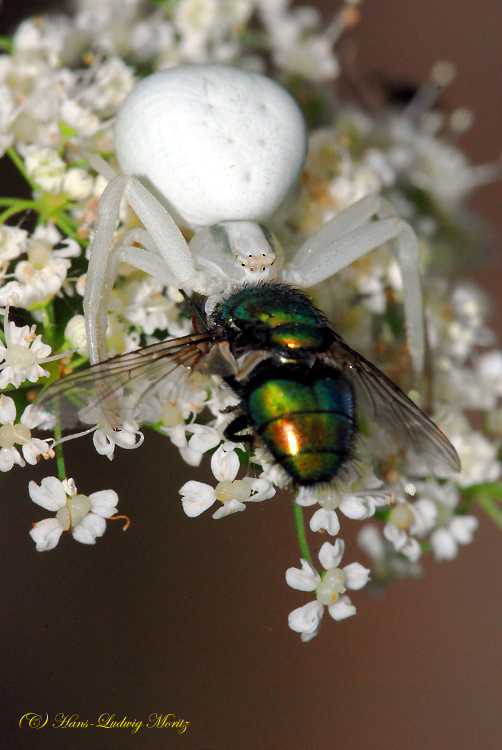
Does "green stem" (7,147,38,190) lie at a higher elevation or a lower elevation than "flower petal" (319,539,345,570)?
higher

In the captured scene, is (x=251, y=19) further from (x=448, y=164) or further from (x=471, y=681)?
(x=471, y=681)

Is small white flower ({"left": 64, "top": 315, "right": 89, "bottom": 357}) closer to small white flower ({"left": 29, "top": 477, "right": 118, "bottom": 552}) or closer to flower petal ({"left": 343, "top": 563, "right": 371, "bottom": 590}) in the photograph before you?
small white flower ({"left": 29, "top": 477, "right": 118, "bottom": 552})

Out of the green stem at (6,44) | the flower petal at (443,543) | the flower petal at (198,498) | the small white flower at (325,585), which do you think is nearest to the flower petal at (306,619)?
→ the small white flower at (325,585)

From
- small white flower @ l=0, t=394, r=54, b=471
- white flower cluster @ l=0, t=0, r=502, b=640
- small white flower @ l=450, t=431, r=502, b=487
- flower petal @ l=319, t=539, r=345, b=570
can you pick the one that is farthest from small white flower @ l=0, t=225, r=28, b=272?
small white flower @ l=450, t=431, r=502, b=487

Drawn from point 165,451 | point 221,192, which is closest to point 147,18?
point 221,192

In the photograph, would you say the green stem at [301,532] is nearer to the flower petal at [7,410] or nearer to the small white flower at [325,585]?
the small white flower at [325,585]

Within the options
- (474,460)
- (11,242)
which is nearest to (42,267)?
(11,242)
